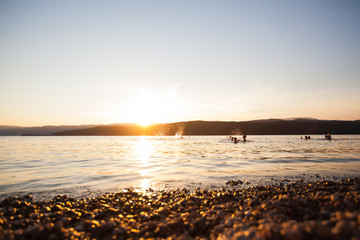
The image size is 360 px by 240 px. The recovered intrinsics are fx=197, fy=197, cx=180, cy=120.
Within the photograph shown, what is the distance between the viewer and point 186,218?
6.80 metres

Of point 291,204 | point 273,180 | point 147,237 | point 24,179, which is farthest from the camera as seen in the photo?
point 24,179

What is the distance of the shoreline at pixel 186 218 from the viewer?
457 cm

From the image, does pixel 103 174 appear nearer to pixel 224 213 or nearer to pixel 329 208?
pixel 224 213

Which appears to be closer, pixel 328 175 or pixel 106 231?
pixel 106 231

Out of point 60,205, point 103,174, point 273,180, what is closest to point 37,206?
point 60,205

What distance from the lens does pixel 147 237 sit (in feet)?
18.7

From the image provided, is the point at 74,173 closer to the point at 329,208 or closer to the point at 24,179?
the point at 24,179

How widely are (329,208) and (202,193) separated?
5761 millimetres

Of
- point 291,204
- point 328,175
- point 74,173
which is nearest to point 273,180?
point 328,175

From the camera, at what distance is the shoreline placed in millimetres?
4574

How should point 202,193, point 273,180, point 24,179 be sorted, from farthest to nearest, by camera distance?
point 24,179 < point 273,180 < point 202,193

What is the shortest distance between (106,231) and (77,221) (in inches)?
81.8

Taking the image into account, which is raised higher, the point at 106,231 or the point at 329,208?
the point at 329,208

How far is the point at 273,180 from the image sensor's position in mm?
13680
